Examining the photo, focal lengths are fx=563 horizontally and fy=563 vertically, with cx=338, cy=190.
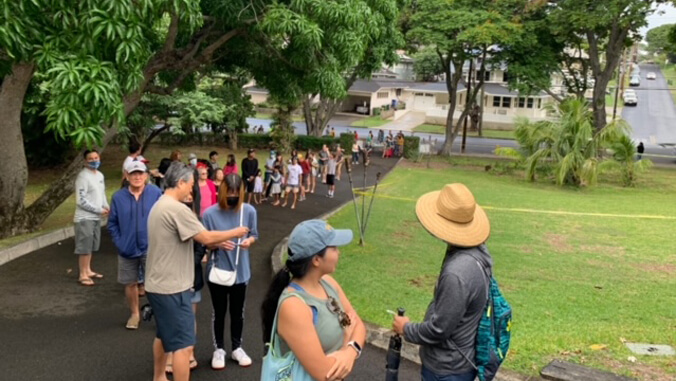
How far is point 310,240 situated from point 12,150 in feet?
26.3

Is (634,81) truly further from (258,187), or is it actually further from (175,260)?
(175,260)

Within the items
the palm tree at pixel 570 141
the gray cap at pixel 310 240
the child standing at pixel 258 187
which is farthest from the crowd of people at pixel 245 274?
the palm tree at pixel 570 141

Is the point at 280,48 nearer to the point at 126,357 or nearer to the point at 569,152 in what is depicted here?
the point at 126,357

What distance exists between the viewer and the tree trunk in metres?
8.33

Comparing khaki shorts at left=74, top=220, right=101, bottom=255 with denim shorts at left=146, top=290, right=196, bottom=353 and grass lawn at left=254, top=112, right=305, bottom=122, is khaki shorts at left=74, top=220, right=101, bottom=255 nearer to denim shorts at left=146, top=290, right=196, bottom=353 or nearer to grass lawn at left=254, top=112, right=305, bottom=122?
denim shorts at left=146, top=290, right=196, bottom=353

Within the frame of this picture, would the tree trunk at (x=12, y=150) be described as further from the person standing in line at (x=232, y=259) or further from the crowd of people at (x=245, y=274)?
the person standing in line at (x=232, y=259)

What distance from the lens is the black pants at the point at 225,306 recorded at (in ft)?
15.3

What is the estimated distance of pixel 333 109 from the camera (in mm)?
33000

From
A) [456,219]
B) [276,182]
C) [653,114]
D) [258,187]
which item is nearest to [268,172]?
[276,182]

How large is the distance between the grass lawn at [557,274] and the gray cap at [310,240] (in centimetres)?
291

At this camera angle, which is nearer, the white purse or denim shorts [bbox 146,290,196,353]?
denim shorts [bbox 146,290,196,353]

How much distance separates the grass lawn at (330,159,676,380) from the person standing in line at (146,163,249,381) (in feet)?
7.83

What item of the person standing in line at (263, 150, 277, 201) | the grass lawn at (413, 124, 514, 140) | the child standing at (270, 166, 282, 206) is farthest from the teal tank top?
the grass lawn at (413, 124, 514, 140)

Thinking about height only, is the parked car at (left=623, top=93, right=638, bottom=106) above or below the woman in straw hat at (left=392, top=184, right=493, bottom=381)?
above
